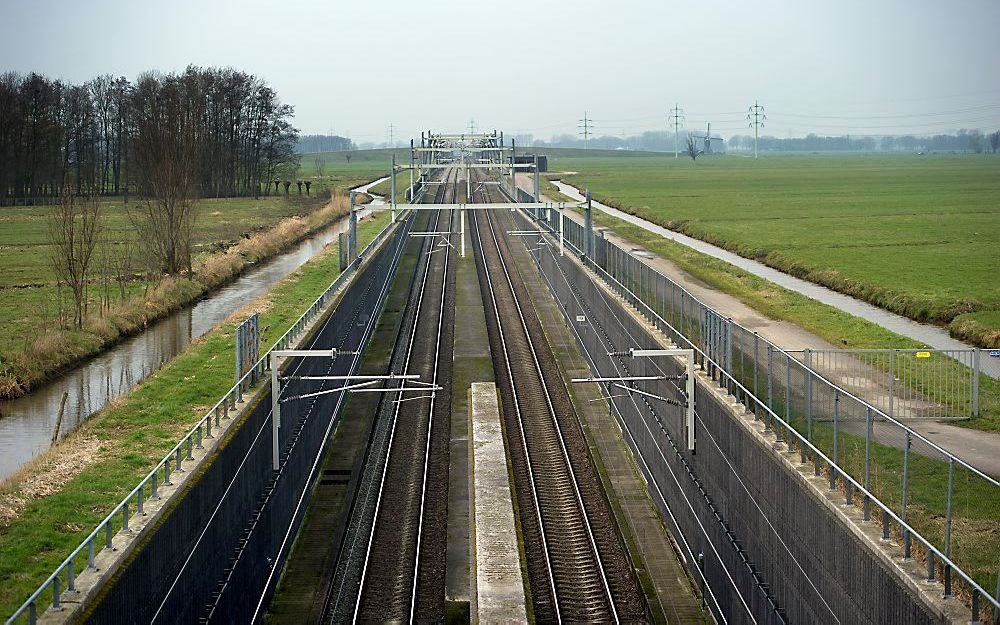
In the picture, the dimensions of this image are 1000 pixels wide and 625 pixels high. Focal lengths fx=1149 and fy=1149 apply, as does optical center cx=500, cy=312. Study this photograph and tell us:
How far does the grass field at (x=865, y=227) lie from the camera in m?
48.9

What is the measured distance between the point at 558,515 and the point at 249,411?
702cm

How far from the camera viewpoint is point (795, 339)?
1484 inches

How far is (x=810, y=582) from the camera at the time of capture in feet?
53.1

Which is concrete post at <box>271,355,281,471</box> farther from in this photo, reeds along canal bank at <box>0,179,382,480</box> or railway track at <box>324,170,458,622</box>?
reeds along canal bank at <box>0,179,382,480</box>

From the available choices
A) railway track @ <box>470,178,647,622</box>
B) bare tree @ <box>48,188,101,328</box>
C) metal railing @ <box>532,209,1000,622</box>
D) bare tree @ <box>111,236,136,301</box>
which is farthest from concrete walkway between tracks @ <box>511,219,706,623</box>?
bare tree @ <box>111,236,136,301</box>

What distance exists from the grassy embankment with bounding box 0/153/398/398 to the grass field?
3043 cm

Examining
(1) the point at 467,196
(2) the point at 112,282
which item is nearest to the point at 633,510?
(2) the point at 112,282

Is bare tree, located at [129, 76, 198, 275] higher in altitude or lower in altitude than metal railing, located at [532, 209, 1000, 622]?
higher

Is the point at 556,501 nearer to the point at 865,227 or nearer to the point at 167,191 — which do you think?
the point at 167,191

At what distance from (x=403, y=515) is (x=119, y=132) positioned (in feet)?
358

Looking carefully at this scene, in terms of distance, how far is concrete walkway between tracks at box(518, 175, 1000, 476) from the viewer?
71.5 feet

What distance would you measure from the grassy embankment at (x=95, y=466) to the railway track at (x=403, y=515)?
15.4ft

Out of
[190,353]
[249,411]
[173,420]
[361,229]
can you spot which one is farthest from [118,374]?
[361,229]

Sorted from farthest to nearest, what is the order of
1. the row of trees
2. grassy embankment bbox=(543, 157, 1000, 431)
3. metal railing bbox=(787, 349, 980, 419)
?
the row of trees < grassy embankment bbox=(543, 157, 1000, 431) < metal railing bbox=(787, 349, 980, 419)
